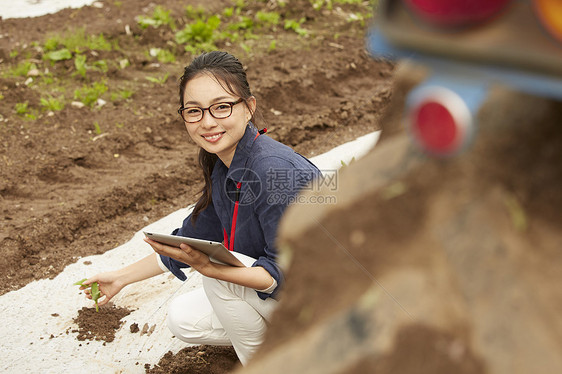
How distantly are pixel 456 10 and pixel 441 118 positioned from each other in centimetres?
17

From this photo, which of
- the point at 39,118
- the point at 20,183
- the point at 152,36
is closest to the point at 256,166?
the point at 20,183

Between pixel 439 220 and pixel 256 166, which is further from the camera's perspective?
pixel 256 166

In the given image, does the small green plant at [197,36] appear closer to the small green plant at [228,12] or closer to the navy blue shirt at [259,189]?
the small green plant at [228,12]

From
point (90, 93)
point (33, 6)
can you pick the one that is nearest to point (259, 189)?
point (90, 93)

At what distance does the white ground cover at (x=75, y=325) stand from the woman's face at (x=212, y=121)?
1.28 meters

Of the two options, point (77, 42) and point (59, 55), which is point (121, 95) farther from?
point (77, 42)

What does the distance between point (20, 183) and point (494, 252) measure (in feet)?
15.5

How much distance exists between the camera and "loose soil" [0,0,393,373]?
439 cm

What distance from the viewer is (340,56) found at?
7.16 meters

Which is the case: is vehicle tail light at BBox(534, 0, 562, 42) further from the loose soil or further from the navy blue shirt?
the loose soil

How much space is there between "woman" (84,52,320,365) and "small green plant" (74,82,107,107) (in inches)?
142

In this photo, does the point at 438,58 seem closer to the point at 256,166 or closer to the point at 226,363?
the point at 256,166

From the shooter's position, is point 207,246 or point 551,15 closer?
point 551,15

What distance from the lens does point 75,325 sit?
3.55 meters
